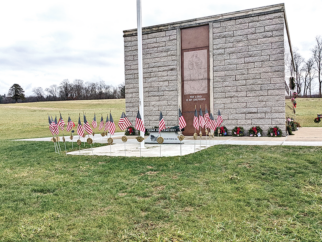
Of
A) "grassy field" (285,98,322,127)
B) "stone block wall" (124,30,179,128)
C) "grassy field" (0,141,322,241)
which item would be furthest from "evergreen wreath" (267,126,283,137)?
"grassy field" (0,141,322,241)

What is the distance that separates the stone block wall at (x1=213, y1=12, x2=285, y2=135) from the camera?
11.9 meters

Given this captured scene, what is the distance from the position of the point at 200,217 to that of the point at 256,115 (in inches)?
382

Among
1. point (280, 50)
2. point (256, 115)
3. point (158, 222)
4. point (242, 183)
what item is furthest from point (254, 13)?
point (158, 222)

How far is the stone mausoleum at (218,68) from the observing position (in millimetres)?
11977

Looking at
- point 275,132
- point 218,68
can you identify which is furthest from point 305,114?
point 218,68

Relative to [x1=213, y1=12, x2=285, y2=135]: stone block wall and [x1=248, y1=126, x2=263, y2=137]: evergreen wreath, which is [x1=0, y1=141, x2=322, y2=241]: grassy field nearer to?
[x1=248, y1=126, x2=263, y2=137]: evergreen wreath

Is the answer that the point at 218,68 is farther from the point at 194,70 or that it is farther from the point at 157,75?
the point at 157,75

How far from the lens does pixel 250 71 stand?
40.6 feet

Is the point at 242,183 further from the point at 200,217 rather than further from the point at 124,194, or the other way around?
the point at 124,194

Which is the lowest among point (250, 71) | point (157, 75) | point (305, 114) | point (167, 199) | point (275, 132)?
point (167, 199)

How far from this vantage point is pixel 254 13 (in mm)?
12133

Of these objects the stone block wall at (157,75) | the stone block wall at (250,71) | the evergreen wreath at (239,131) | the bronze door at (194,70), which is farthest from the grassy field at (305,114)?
the stone block wall at (157,75)

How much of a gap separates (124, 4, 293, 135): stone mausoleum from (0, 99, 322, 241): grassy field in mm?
5560

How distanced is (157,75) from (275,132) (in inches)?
262
